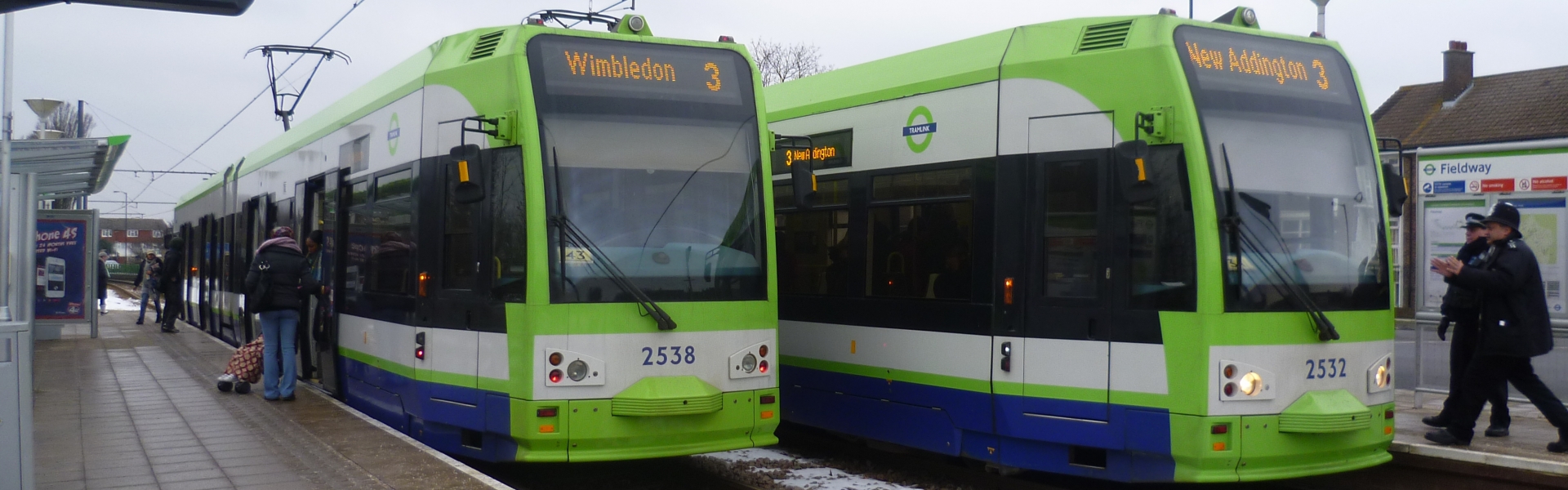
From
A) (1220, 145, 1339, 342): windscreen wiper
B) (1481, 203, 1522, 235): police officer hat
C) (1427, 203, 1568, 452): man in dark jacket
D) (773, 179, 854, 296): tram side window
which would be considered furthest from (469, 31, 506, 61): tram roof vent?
(1481, 203, 1522, 235): police officer hat

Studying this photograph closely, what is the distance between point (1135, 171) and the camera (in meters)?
7.07

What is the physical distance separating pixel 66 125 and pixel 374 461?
215 feet

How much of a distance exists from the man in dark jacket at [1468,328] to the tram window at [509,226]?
246 inches

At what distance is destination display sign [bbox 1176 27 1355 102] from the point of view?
734cm

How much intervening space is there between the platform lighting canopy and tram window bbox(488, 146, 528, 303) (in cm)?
256

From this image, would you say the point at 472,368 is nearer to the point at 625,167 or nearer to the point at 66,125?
the point at 625,167

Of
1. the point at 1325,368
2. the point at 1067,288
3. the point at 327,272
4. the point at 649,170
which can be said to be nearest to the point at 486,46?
the point at 649,170

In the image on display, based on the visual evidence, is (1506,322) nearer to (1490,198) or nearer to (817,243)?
(1490,198)

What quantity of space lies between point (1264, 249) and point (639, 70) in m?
3.94

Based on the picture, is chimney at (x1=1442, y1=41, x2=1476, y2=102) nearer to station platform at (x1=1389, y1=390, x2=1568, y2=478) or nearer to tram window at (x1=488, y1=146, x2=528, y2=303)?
station platform at (x1=1389, y1=390, x2=1568, y2=478)

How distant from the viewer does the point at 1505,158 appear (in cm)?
1027

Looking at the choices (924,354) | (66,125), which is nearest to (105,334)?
(924,354)

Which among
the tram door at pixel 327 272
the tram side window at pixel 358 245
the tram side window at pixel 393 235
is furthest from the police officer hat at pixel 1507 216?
the tram door at pixel 327 272

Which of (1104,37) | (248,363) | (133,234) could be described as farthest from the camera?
(133,234)
